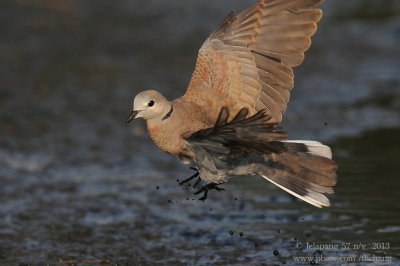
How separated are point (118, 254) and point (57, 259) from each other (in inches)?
17.3

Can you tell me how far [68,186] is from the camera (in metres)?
8.48

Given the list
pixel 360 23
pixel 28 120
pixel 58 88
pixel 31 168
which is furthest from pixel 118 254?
pixel 360 23

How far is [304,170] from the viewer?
6172mm

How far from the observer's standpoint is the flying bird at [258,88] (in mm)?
6070

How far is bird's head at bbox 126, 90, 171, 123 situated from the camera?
19.2 ft

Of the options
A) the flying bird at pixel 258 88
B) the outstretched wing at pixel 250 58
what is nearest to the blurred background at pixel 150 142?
the flying bird at pixel 258 88

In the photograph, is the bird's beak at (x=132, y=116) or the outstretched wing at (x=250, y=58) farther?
the outstretched wing at (x=250, y=58)

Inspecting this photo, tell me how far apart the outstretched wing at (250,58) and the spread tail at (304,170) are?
0.89 ft

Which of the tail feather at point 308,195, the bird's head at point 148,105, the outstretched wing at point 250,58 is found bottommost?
the tail feather at point 308,195

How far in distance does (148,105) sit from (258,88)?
2.69ft

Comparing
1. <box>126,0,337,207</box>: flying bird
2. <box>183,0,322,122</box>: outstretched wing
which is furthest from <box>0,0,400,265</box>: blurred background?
<box>183,0,322,122</box>: outstretched wing

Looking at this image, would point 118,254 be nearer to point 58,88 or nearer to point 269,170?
point 269,170

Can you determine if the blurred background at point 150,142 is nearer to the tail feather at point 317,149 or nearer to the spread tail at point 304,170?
the spread tail at point 304,170

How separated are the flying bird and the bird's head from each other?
0.08 metres
